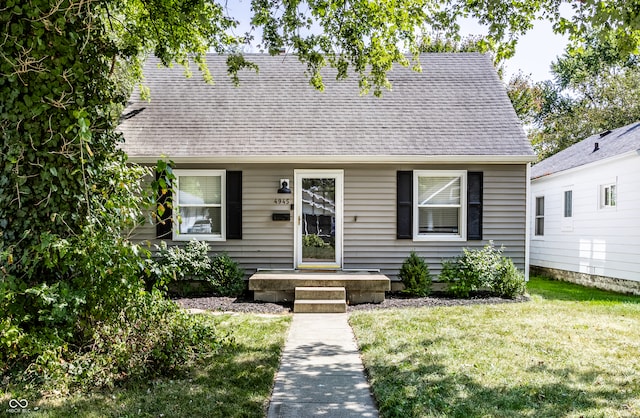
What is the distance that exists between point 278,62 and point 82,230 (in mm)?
9028

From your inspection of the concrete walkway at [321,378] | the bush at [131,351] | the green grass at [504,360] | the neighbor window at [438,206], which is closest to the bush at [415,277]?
the neighbor window at [438,206]

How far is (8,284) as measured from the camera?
3.92 metres

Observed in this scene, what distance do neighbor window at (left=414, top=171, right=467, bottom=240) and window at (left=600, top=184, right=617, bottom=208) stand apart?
12.4 ft

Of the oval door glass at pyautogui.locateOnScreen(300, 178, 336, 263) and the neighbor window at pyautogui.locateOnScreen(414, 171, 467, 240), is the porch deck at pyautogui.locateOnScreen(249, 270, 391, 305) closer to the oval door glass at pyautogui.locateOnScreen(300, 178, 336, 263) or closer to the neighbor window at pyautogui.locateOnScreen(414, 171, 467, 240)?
the oval door glass at pyautogui.locateOnScreen(300, 178, 336, 263)

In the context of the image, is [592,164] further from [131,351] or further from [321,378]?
[131,351]

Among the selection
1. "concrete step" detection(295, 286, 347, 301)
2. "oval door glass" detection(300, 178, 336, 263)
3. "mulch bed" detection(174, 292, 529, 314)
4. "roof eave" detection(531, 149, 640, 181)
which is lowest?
"mulch bed" detection(174, 292, 529, 314)

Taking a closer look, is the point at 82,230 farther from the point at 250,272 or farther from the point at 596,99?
the point at 596,99

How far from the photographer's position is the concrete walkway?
3.75 metres

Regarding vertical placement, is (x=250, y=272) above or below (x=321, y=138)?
below

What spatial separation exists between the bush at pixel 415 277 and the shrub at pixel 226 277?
3.16 m

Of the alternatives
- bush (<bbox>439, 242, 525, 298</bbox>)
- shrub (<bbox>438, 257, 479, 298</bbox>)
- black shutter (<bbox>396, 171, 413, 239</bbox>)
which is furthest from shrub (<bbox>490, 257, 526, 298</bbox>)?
black shutter (<bbox>396, 171, 413, 239</bbox>)

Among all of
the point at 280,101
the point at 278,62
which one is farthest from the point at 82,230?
the point at 278,62

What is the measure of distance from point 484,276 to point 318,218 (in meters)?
3.43

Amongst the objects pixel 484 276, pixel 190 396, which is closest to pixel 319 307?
pixel 484 276
